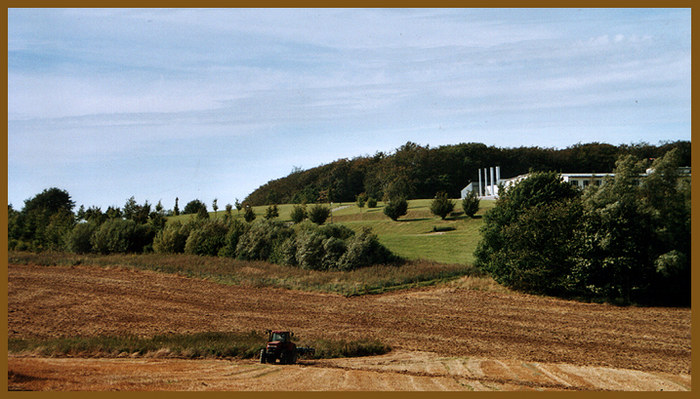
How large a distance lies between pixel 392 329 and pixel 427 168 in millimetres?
75827

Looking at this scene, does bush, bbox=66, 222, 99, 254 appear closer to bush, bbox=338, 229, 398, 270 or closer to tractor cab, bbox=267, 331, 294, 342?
bush, bbox=338, 229, 398, 270

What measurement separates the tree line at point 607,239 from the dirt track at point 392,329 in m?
1.79

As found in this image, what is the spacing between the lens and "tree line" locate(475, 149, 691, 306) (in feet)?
108

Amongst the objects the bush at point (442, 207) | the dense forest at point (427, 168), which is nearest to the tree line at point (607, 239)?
the bush at point (442, 207)

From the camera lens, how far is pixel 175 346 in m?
21.5

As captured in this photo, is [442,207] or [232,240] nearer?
[232,240]

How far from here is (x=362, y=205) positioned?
83.0m

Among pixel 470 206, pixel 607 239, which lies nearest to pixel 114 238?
pixel 470 206

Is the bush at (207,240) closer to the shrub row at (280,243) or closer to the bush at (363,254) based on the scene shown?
the shrub row at (280,243)

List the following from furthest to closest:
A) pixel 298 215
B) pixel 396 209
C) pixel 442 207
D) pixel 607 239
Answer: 1. pixel 396 209
2. pixel 298 215
3. pixel 442 207
4. pixel 607 239

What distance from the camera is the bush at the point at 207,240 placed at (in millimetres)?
53000

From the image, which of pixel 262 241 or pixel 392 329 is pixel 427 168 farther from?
pixel 392 329

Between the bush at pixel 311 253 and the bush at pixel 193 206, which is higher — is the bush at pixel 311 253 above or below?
below

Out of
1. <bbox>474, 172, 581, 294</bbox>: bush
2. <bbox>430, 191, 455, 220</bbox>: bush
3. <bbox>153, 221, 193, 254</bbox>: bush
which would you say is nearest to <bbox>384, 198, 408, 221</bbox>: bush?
<bbox>430, 191, 455, 220</bbox>: bush
